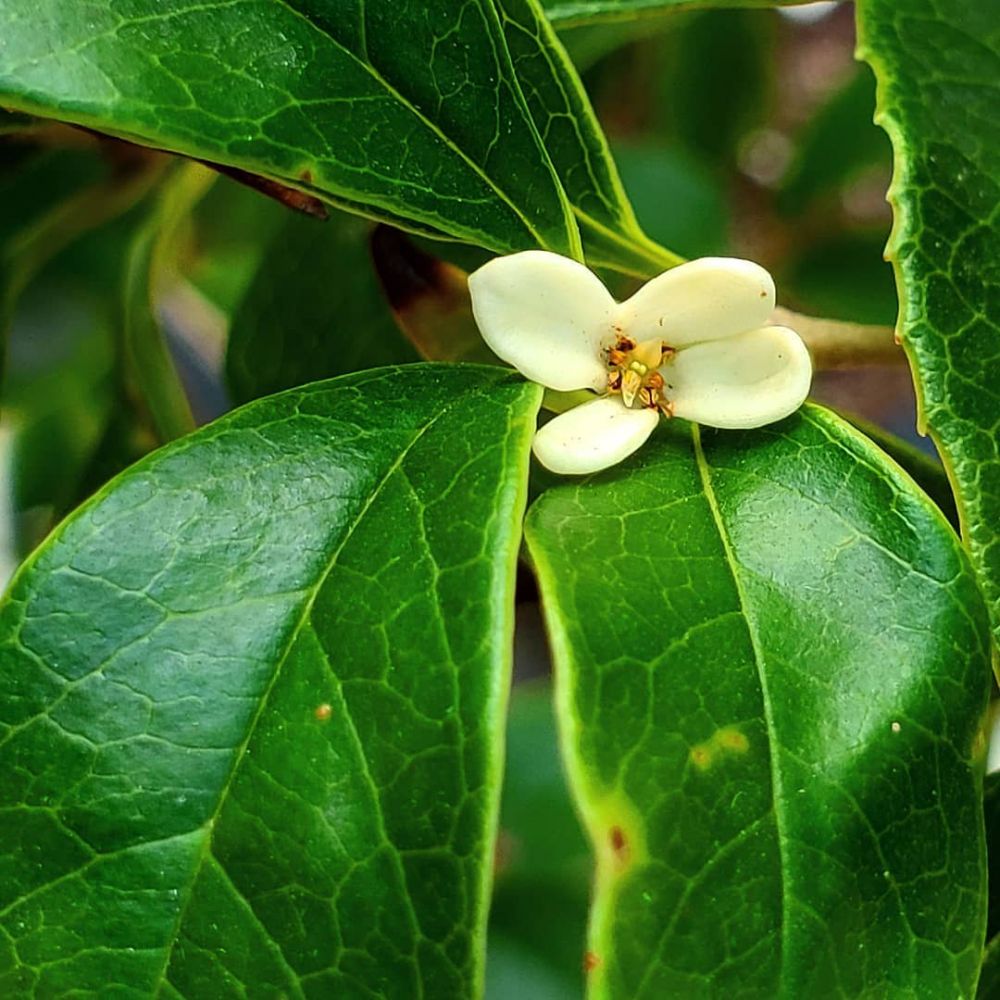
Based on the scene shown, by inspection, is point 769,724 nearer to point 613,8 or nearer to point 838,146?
point 613,8

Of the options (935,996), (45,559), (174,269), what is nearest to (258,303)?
(174,269)

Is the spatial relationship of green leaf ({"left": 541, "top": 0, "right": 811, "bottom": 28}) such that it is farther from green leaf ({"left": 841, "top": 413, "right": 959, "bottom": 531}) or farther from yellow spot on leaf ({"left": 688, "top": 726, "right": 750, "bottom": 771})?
yellow spot on leaf ({"left": 688, "top": 726, "right": 750, "bottom": 771})

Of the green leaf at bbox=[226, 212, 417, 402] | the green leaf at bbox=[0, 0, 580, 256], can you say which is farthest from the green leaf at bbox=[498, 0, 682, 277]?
the green leaf at bbox=[226, 212, 417, 402]

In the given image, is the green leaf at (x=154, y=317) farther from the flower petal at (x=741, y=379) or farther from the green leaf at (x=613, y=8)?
the flower petal at (x=741, y=379)

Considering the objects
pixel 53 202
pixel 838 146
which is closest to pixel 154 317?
pixel 53 202

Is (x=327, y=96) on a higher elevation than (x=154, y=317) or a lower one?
higher

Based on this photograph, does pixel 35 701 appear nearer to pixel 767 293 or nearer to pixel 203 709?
pixel 203 709
